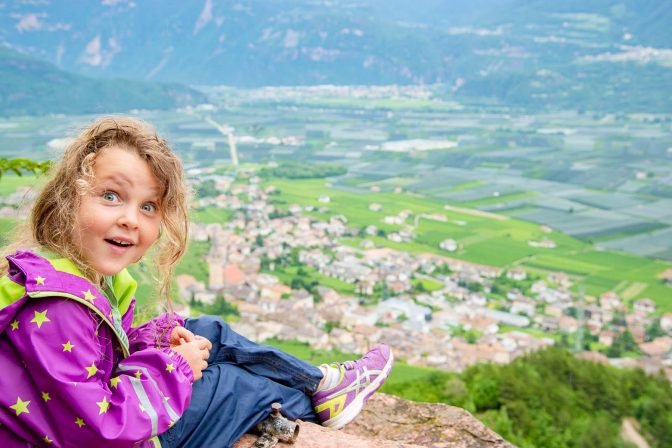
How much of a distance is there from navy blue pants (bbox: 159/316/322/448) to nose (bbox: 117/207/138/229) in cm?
33

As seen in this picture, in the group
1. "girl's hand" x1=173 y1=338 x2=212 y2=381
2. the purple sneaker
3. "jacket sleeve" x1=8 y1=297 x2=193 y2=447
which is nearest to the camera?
"jacket sleeve" x1=8 y1=297 x2=193 y2=447

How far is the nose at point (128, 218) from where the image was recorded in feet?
3.35

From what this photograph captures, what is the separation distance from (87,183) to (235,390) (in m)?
0.47

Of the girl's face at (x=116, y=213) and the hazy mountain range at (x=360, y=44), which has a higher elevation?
the hazy mountain range at (x=360, y=44)

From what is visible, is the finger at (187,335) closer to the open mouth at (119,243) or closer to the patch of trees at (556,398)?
the open mouth at (119,243)

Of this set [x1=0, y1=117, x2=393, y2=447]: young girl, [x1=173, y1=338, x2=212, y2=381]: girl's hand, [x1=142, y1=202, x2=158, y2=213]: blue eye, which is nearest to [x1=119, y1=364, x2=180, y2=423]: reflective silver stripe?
[x1=0, y1=117, x2=393, y2=447]: young girl

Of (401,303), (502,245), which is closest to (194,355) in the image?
(401,303)

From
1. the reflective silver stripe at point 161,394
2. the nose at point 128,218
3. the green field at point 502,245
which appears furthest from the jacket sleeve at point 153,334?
the green field at point 502,245

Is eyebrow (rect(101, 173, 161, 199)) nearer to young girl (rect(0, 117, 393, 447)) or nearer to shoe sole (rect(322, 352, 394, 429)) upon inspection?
young girl (rect(0, 117, 393, 447))

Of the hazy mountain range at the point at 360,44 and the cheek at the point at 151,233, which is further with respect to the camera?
the hazy mountain range at the point at 360,44

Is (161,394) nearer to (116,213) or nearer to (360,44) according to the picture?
(116,213)

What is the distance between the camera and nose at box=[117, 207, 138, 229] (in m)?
1.02

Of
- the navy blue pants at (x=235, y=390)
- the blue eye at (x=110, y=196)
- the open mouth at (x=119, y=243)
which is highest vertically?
the blue eye at (x=110, y=196)

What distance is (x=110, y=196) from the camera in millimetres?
1034
